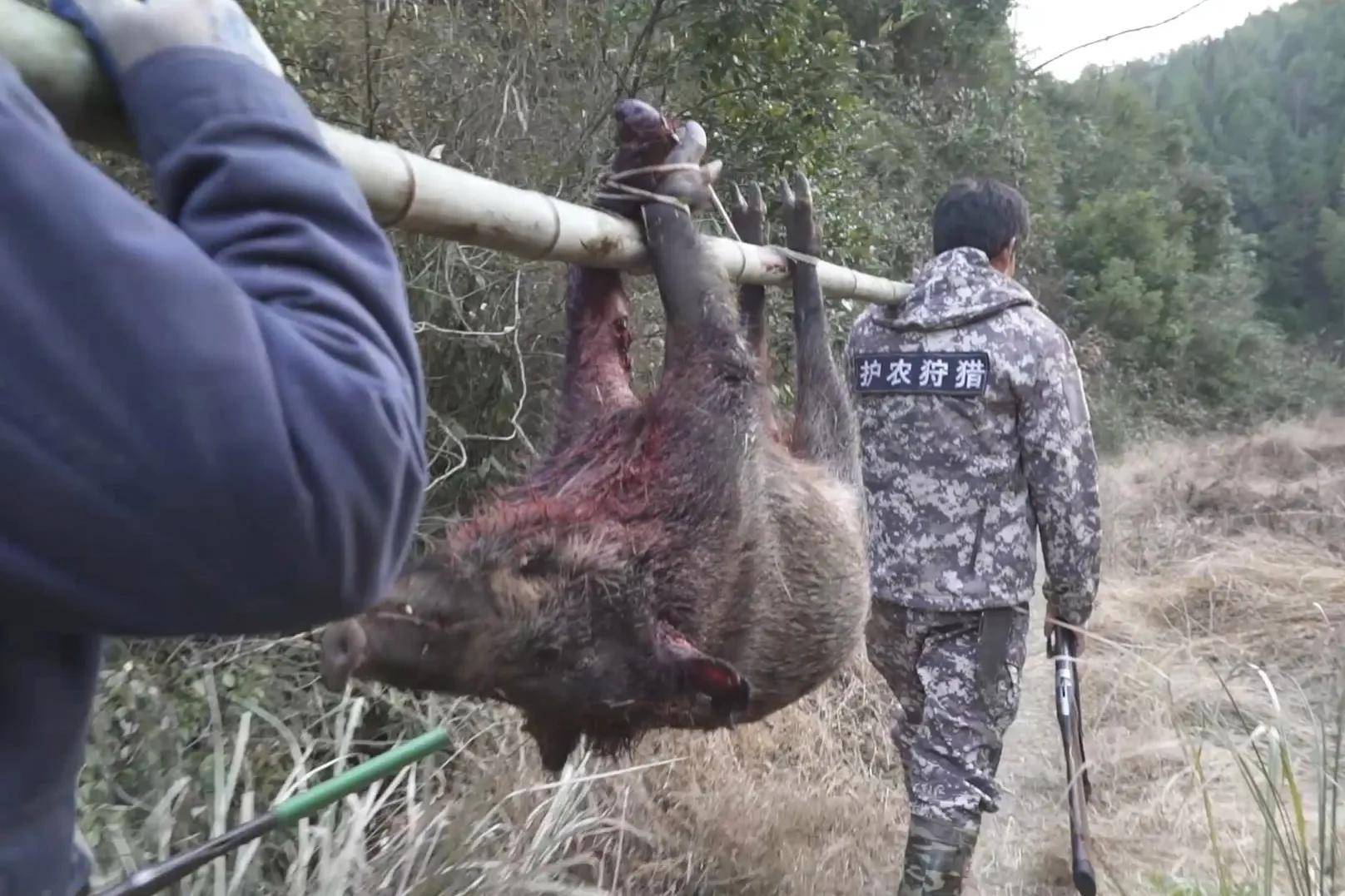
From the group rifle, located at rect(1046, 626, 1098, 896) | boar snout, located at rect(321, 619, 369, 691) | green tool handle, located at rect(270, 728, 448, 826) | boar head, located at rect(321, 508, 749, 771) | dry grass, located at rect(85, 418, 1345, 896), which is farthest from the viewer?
rifle, located at rect(1046, 626, 1098, 896)

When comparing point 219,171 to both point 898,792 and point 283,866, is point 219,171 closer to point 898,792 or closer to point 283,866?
point 283,866

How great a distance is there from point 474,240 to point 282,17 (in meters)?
2.88

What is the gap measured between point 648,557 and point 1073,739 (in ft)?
7.97

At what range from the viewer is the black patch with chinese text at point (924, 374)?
3992 mm

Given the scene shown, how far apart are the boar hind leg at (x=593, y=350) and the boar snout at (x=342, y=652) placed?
105 cm

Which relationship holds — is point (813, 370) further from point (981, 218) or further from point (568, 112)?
point (568, 112)

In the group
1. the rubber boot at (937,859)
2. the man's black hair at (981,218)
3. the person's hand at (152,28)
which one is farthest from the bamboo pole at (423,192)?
A: the rubber boot at (937,859)

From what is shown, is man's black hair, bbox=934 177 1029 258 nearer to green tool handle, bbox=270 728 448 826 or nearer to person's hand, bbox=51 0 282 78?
green tool handle, bbox=270 728 448 826

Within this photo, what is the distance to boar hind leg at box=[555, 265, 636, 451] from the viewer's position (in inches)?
105

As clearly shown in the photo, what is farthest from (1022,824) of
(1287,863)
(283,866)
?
(283,866)

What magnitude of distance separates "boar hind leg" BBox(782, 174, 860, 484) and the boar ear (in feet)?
4.19

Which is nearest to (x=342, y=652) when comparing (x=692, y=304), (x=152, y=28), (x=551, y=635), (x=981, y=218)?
(x=551, y=635)

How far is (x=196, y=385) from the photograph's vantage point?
73 centimetres

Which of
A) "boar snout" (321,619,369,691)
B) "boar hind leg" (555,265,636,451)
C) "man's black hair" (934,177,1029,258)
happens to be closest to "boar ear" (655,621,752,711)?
"boar snout" (321,619,369,691)
